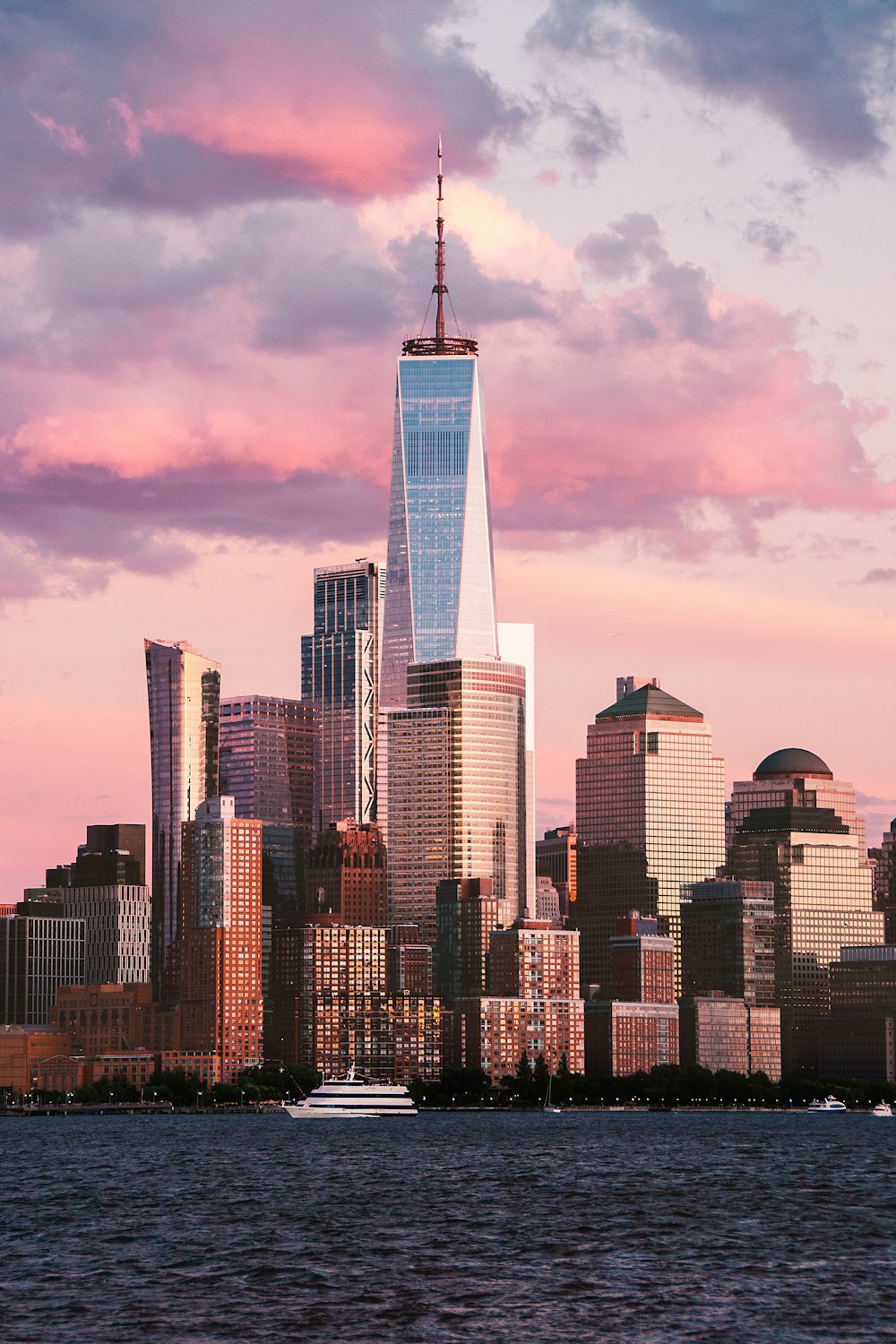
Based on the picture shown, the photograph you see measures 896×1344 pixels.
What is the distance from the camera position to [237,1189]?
19912 cm

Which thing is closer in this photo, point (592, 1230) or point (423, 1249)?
point (423, 1249)

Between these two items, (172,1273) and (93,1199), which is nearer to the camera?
(172,1273)

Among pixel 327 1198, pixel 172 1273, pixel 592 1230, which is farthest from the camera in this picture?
pixel 327 1198

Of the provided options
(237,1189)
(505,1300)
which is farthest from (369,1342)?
(237,1189)

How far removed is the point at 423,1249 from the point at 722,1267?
62.3 ft

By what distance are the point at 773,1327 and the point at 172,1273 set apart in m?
35.6

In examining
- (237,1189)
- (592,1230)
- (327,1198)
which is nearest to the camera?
(592,1230)

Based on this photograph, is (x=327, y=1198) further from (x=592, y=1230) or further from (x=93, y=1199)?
(x=592, y=1230)

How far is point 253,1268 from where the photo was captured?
5207 inches

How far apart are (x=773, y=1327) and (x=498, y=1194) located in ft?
276

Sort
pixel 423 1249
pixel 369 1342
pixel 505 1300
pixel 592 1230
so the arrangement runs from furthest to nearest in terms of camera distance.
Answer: pixel 592 1230
pixel 423 1249
pixel 505 1300
pixel 369 1342

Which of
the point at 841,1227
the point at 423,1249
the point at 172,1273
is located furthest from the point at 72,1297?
the point at 841,1227

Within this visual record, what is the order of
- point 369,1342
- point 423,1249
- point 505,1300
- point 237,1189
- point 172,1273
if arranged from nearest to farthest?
point 369,1342, point 505,1300, point 172,1273, point 423,1249, point 237,1189

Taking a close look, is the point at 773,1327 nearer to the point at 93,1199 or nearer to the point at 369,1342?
the point at 369,1342
